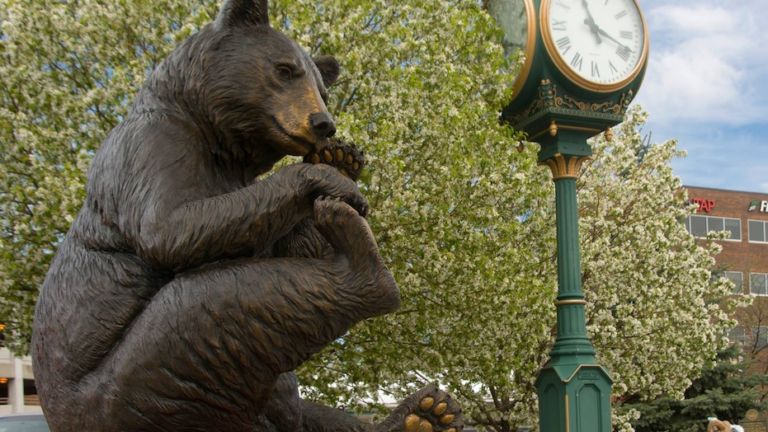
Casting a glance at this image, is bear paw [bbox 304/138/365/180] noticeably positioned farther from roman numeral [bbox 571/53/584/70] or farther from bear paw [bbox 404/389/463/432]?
roman numeral [bbox 571/53/584/70]

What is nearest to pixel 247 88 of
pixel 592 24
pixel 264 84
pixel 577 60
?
pixel 264 84

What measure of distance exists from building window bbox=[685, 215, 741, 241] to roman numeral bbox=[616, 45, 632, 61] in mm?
37915

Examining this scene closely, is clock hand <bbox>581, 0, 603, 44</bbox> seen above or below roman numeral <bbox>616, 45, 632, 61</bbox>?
above

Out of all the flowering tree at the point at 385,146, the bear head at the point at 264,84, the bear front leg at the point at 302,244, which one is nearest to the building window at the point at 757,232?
the flowering tree at the point at 385,146

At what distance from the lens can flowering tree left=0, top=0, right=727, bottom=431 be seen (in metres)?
7.74

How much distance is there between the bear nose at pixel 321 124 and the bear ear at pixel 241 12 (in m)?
0.29

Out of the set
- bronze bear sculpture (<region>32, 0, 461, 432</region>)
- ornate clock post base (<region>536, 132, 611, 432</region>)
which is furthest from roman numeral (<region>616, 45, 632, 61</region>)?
bronze bear sculpture (<region>32, 0, 461, 432</region>)

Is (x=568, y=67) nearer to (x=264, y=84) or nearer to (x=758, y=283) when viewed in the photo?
(x=264, y=84)

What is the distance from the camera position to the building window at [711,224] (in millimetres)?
43850

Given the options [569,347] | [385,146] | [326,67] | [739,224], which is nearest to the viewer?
[326,67]

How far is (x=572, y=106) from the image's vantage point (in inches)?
304

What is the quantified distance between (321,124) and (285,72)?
6.7 inches

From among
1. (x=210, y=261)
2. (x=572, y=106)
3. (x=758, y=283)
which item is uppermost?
(x=572, y=106)

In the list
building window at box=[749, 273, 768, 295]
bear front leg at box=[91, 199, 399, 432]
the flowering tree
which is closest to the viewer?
bear front leg at box=[91, 199, 399, 432]
